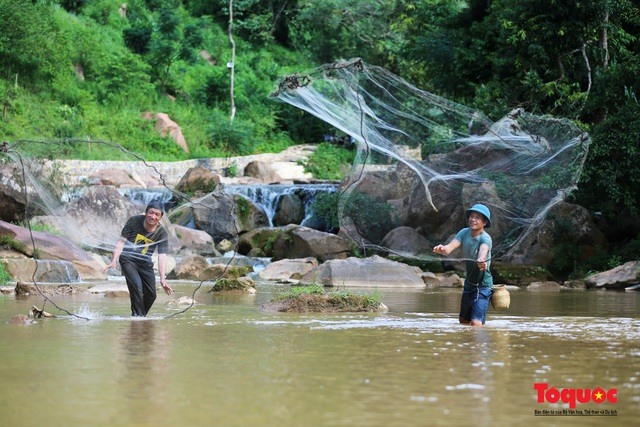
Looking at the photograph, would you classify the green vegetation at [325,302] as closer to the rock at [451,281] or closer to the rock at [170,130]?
the rock at [451,281]

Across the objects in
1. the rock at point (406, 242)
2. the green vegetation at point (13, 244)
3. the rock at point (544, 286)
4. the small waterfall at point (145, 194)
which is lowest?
the rock at point (544, 286)

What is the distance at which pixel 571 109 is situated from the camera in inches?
942

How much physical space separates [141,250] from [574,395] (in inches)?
227

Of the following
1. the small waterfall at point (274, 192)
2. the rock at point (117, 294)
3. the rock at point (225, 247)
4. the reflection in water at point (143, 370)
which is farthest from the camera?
the small waterfall at point (274, 192)

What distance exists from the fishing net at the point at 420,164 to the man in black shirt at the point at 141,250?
218cm

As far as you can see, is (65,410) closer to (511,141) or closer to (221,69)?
(511,141)

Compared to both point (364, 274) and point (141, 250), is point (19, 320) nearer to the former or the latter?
point (141, 250)

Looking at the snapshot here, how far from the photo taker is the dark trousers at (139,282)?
34.0ft

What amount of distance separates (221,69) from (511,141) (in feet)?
122

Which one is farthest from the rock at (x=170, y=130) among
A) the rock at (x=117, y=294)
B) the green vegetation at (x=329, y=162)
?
the rock at (x=117, y=294)

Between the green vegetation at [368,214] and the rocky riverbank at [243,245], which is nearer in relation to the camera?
the green vegetation at [368,214]

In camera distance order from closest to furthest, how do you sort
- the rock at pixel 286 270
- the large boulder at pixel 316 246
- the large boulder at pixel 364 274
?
1. the large boulder at pixel 364 274
2. the rock at pixel 286 270
3. the large boulder at pixel 316 246

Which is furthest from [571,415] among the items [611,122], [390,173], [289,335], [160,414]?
[611,122]

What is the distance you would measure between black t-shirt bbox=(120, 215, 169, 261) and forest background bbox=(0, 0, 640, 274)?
1114 centimetres
